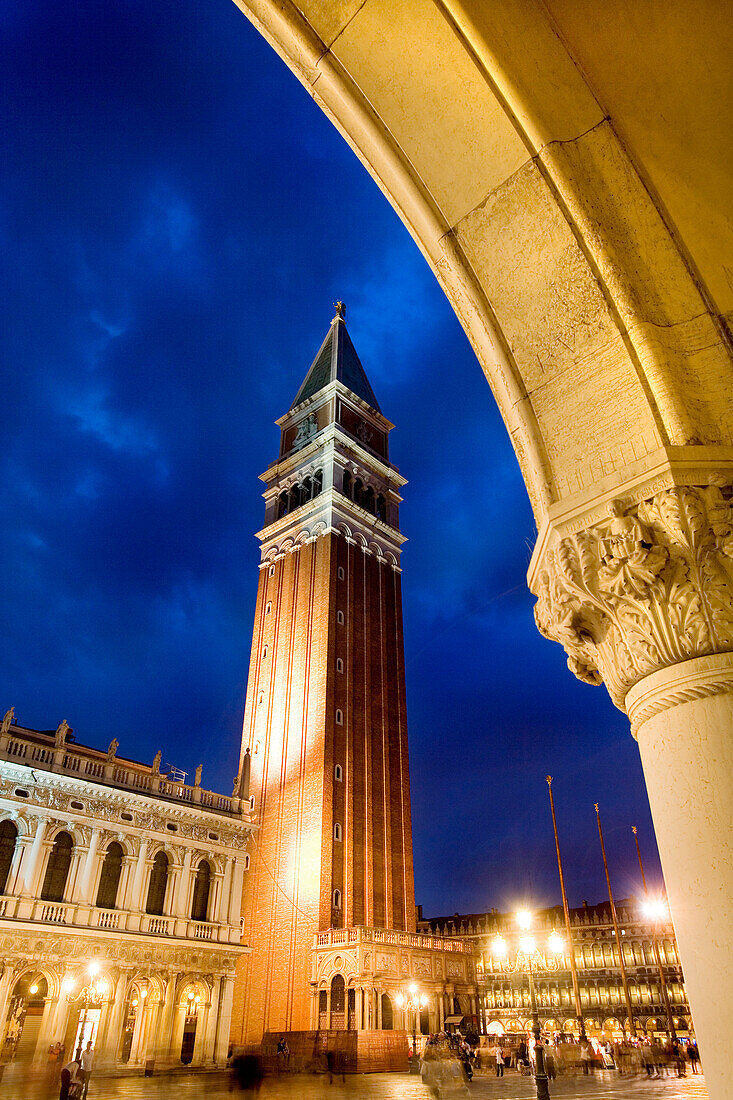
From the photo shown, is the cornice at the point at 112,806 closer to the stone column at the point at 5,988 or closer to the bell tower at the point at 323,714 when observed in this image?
the bell tower at the point at 323,714

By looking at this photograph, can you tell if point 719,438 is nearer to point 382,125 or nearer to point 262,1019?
point 382,125

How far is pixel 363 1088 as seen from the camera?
52.7 ft

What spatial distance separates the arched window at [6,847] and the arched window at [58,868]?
117cm

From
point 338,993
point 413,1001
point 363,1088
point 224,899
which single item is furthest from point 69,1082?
point 413,1001

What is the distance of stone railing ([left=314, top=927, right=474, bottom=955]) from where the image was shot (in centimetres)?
2552

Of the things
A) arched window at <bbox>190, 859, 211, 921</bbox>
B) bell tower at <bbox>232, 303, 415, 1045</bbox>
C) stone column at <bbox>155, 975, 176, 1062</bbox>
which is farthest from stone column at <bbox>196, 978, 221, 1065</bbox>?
bell tower at <bbox>232, 303, 415, 1045</bbox>

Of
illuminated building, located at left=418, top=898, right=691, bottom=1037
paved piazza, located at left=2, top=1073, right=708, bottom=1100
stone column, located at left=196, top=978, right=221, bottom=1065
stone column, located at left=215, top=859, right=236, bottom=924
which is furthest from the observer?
illuminated building, located at left=418, top=898, right=691, bottom=1037

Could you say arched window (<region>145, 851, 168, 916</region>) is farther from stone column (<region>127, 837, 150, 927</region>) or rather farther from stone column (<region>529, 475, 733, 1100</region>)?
stone column (<region>529, 475, 733, 1100</region>)

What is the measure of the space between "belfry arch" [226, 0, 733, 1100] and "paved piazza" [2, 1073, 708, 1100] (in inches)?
414

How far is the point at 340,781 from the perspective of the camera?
3078 centimetres

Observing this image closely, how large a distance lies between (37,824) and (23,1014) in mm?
6740

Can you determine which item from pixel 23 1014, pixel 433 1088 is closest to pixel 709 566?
pixel 433 1088

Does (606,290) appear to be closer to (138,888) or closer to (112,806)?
(112,806)

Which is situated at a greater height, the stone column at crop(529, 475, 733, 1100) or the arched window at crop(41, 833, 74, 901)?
the arched window at crop(41, 833, 74, 901)
